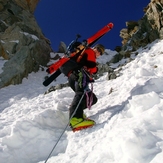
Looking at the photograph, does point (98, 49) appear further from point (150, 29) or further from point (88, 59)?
point (150, 29)

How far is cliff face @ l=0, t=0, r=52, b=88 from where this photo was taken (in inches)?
836

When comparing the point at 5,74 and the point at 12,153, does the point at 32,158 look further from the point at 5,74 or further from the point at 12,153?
the point at 5,74

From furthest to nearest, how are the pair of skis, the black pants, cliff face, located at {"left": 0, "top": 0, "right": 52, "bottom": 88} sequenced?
cliff face, located at {"left": 0, "top": 0, "right": 52, "bottom": 88} < the pair of skis < the black pants

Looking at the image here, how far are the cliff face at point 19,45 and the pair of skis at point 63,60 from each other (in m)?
12.5

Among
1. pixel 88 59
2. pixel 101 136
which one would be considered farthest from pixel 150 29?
pixel 101 136

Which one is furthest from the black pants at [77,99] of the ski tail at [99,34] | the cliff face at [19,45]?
the cliff face at [19,45]

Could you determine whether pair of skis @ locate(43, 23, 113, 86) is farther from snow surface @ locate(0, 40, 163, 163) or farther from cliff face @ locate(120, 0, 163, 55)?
cliff face @ locate(120, 0, 163, 55)

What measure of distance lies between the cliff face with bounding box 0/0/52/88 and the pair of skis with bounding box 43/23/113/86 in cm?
1249

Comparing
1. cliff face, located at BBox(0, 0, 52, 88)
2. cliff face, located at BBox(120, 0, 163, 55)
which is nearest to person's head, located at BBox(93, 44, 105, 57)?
cliff face, located at BBox(0, 0, 52, 88)

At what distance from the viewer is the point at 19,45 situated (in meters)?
28.9

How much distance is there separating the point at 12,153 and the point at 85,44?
3.39 m

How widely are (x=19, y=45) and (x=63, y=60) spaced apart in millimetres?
24253

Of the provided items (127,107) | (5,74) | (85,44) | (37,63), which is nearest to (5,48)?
(37,63)

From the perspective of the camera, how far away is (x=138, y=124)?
143 inches
